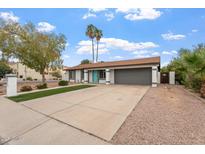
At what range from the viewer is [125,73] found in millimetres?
19875

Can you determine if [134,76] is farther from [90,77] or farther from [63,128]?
[63,128]

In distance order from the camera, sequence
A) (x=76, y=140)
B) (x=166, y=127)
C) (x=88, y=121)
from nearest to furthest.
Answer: (x=76, y=140), (x=166, y=127), (x=88, y=121)

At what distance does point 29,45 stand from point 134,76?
14.5 meters

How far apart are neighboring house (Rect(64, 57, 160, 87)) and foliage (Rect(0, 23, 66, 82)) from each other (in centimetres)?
735

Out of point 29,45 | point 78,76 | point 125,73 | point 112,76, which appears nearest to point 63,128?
point 29,45

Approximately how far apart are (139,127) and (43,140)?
2.76 metres

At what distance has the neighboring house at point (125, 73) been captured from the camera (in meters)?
16.9

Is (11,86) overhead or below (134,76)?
below

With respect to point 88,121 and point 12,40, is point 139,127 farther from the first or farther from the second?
point 12,40

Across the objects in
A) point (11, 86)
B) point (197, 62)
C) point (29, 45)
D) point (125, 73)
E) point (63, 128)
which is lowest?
point (63, 128)

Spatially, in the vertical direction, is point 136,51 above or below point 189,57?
above

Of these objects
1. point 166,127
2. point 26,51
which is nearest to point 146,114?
point 166,127

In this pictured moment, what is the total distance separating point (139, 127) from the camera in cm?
415

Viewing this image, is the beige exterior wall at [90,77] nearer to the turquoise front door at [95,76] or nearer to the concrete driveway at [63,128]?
the turquoise front door at [95,76]
